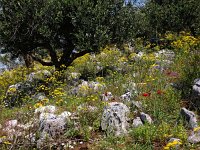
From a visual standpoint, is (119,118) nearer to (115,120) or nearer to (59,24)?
(115,120)

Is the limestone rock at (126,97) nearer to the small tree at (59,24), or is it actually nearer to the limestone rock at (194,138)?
the limestone rock at (194,138)

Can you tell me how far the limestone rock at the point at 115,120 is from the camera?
8531mm

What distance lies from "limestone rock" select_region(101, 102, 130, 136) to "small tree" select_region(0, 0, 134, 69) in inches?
295

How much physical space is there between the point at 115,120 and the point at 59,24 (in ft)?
29.9

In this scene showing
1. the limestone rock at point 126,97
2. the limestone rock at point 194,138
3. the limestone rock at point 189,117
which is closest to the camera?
the limestone rock at point 194,138

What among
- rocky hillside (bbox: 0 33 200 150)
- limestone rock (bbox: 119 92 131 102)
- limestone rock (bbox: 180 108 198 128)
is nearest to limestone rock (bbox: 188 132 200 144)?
rocky hillside (bbox: 0 33 200 150)

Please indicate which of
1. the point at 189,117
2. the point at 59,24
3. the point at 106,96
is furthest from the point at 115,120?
the point at 59,24

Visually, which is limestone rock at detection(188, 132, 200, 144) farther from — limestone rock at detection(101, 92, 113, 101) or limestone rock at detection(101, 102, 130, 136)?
limestone rock at detection(101, 92, 113, 101)

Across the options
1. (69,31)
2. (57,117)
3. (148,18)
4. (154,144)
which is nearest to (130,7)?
(69,31)

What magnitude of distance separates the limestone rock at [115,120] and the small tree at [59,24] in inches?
295

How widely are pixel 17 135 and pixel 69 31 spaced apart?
956 centimetres

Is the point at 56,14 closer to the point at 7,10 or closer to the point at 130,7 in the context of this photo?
the point at 7,10

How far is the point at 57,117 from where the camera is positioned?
9156mm

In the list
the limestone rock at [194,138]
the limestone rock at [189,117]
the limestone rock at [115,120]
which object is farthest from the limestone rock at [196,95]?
the limestone rock at [194,138]
